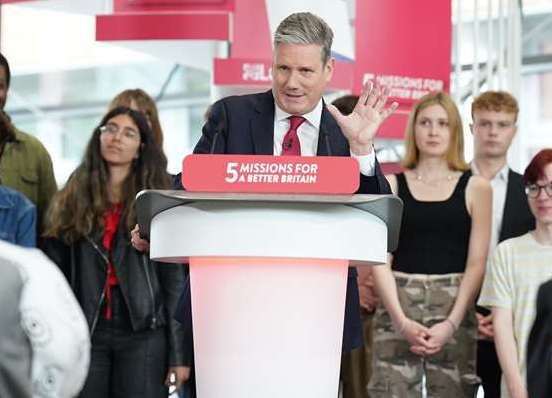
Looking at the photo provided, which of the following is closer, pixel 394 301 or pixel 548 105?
pixel 394 301

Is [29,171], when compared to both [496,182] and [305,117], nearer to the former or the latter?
[496,182]

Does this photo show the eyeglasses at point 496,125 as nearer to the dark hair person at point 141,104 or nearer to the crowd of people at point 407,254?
the crowd of people at point 407,254

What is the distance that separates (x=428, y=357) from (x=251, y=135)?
1.77m

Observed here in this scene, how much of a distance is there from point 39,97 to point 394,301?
1187cm

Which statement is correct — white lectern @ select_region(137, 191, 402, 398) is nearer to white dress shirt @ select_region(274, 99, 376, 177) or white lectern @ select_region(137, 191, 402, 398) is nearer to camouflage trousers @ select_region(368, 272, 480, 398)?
white dress shirt @ select_region(274, 99, 376, 177)

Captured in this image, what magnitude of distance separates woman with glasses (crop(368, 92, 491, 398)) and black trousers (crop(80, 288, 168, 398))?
818 mm

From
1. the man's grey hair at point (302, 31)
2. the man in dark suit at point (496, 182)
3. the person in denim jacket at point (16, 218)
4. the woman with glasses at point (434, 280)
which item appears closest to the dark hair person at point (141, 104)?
the person in denim jacket at point (16, 218)

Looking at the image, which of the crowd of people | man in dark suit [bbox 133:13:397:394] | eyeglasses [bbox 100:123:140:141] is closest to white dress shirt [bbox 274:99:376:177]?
man in dark suit [bbox 133:13:397:394]

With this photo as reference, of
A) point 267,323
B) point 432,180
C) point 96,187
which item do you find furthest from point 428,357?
point 267,323

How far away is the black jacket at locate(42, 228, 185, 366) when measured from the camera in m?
4.58

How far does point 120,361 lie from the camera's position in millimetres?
4559

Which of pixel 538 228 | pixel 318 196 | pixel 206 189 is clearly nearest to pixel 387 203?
pixel 318 196

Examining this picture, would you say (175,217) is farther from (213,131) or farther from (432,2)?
(432,2)

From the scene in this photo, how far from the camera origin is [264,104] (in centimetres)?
316
